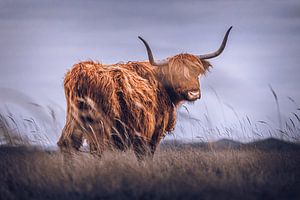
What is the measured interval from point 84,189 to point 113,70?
3.12 m

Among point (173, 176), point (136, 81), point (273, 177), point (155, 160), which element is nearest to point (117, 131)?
point (155, 160)

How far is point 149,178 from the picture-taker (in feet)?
16.9

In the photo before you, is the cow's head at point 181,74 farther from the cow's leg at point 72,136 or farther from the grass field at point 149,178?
the cow's leg at point 72,136

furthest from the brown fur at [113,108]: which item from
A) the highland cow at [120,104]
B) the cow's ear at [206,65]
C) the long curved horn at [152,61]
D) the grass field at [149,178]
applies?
the cow's ear at [206,65]

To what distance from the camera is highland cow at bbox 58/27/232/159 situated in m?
7.32

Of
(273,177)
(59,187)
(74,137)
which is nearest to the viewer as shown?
(59,187)

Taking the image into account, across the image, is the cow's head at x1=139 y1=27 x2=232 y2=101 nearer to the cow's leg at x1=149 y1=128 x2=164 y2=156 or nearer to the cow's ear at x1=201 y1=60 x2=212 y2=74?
the cow's ear at x1=201 y1=60 x2=212 y2=74

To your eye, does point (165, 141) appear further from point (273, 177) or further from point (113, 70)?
point (273, 177)

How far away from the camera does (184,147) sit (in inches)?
340

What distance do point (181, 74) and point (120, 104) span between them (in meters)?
1.10

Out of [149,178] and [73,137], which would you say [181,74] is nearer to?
[73,137]

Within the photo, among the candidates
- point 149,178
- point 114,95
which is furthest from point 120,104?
point 149,178

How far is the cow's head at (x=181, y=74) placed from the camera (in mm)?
8047

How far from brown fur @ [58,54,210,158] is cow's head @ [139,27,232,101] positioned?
2cm
